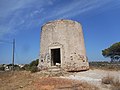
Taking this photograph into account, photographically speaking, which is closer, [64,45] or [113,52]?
[64,45]

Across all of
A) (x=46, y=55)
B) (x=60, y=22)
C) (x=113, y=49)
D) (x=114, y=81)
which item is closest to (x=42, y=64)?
(x=46, y=55)

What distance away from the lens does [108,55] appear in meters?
36.7

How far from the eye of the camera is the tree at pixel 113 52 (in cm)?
3353

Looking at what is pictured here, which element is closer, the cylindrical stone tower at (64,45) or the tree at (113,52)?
the cylindrical stone tower at (64,45)

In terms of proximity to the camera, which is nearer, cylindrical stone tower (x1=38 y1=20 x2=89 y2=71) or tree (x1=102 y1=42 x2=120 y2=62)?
cylindrical stone tower (x1=38 y1=20 x2=89 y2=71)

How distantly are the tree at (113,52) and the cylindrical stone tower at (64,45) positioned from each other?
19733mm

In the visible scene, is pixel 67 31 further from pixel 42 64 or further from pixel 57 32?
pixel 42 64

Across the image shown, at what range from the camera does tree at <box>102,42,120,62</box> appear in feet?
110

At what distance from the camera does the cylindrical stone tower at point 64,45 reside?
14.5 metres

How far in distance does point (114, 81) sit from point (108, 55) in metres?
27.6

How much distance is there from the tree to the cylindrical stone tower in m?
19.7

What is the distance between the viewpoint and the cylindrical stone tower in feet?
47.5

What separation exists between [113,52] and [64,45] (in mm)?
22769

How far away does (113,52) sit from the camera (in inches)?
1372
